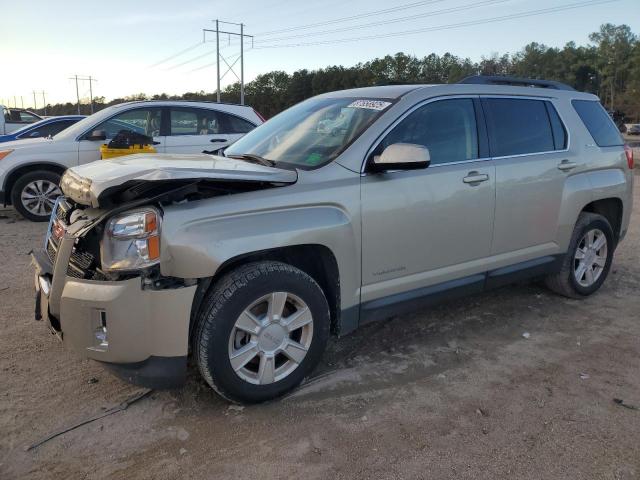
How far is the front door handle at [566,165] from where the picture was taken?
14.6 feet

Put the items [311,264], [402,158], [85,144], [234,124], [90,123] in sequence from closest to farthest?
[402,158] → [311,264] → [85,144] → [90,123] → [234,124]

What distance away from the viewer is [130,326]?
2699mm

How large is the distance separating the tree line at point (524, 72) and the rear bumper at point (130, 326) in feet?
216

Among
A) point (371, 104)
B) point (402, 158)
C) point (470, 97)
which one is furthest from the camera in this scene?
point (470, 97)

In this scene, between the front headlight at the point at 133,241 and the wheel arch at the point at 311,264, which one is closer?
the front headlight at the point at 133,241

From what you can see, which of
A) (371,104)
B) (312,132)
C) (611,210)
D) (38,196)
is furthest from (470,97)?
(38,196)

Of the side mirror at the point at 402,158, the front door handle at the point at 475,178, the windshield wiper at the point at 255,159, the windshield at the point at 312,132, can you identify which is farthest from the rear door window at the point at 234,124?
the side mirror at the point at 402,158

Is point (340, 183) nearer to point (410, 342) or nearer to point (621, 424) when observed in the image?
point (410, 342)

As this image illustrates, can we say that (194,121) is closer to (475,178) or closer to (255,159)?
(255,159)

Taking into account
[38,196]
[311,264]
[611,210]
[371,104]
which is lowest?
[38,196]

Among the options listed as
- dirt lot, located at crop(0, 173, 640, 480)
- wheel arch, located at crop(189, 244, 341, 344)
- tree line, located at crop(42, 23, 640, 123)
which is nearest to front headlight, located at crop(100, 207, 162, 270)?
wheel arch, located at crop(189, 244, 341, 344)

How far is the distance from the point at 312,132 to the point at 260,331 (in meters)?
1.53

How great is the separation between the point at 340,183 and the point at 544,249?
7.14 ft

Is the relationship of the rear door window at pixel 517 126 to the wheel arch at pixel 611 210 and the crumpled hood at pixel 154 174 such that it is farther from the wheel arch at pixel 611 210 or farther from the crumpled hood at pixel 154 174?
the crumpled hood at pixel 154 174
